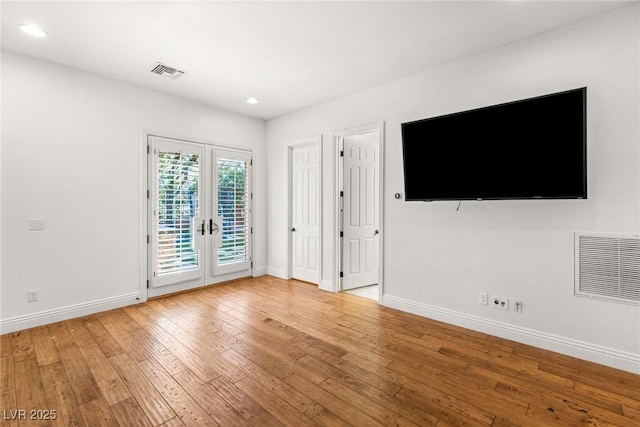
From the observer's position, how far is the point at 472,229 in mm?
3094

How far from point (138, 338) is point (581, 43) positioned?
4.92 meters

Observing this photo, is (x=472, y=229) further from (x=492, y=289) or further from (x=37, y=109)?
(x=37, y=109)

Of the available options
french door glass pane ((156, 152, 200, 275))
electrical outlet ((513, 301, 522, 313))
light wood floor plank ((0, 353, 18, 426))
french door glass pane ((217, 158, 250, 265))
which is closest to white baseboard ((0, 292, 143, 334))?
french door glass pane ((156, 152, 200, 275))

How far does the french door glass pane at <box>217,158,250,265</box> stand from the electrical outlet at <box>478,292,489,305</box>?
372cm

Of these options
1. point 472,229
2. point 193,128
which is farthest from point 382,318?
point 193,128

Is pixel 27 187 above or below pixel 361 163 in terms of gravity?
below

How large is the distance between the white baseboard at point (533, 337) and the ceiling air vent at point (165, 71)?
3.90 meters

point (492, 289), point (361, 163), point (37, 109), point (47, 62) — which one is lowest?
point (492, 289)

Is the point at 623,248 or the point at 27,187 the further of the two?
the point at 27,187

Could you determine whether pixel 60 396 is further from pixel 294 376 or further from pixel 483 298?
pixel 483 298

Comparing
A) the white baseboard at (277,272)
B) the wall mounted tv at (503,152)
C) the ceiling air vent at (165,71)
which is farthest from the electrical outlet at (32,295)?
the wall mounted tv at (503,152)

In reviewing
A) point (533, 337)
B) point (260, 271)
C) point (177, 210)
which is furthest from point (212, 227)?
point (533, 337)

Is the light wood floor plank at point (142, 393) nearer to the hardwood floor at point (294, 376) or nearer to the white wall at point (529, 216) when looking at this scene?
the hardwood floor at point (294, 376)

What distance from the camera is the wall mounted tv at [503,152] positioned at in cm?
234
